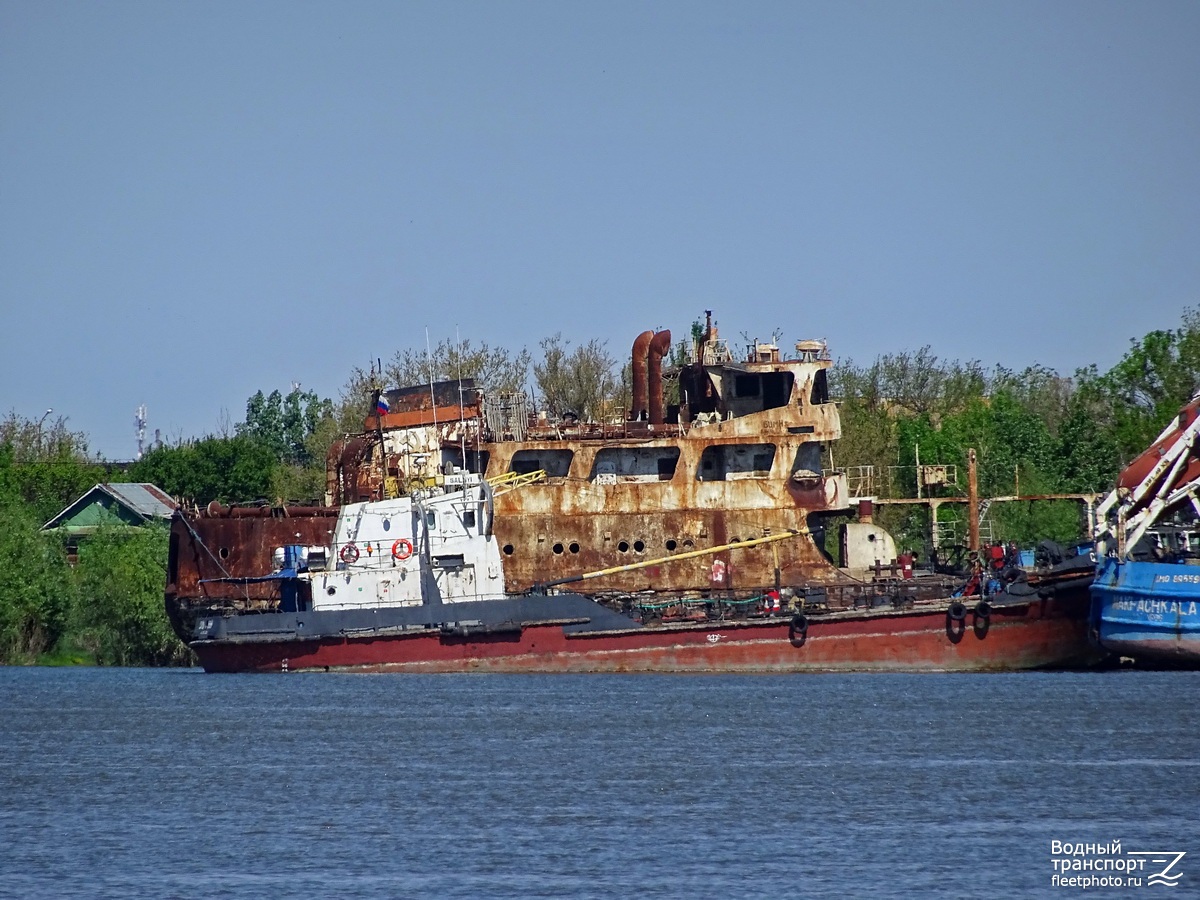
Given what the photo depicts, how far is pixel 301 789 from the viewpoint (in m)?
28.3

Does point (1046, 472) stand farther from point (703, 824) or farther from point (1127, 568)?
point (703, 824)

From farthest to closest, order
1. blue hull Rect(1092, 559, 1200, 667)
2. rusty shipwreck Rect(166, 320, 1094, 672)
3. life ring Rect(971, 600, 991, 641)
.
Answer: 1. rusty shipwreck Rect(166, 320, 1094, 672)
2. life ring Rect(971, 600, 991, 641)
3. blue hull Rect(1092, 559, 1200, 667)

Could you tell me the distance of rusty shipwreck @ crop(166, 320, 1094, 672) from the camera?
43906 mm

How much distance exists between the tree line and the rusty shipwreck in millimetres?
2908

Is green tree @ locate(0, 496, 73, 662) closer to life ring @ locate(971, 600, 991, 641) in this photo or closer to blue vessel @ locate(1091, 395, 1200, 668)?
life ring @ locate(971, 600, 991, 641)

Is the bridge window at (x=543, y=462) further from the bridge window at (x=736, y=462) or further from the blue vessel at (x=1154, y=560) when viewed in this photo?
the blue vessel at (x=1154, y=560)

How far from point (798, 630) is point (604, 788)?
1648cm

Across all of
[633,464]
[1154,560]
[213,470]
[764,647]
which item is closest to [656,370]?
[633,464]

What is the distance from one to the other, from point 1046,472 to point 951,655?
91.4 feet

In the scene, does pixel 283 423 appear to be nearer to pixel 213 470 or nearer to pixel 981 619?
pixel 213 470

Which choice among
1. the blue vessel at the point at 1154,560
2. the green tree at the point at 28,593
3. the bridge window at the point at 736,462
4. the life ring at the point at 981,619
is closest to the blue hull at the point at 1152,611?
the blue vessel at the point at 1154,560

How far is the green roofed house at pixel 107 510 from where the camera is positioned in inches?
3083

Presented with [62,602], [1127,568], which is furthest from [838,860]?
[62,602]

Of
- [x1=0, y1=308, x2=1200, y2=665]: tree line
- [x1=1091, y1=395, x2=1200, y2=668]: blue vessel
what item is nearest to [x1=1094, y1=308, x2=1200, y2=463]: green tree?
[x1=0, y1=308, x2=1200, y2=665]: tree line
